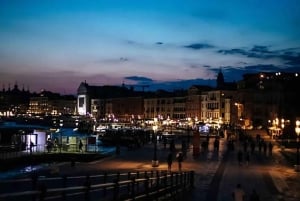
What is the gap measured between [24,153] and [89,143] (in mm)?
22735

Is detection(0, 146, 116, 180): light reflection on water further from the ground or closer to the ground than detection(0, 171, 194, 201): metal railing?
closer to the ground

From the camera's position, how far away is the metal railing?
10.3 metres

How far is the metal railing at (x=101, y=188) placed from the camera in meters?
10.3

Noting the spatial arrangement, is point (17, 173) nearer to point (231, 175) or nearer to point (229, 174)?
point (229, 174)

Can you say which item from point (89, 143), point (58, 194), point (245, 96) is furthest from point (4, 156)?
point (245, 96)

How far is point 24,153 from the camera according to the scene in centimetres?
6400

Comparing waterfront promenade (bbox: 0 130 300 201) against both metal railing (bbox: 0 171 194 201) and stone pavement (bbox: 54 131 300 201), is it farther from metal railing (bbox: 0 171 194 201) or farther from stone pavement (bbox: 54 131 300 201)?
metal railing (bbox: 0 171 194 201)

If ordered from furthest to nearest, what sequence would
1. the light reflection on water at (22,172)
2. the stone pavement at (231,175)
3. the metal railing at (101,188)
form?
1. the light reflection on water at (22,172)
2. the stone pavement at (231,175)
3. the metal railing at (101,188)

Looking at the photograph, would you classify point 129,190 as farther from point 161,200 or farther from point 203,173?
point 203,173

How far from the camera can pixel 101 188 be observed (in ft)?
48.3

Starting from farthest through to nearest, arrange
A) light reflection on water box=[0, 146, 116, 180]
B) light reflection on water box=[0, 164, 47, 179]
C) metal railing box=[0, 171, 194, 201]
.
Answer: light reflection on water box=[0, 164, 47, 179] → light reflection on water box=[0, 146, 116, 180] → metal railing box=[0, 171, 194, 201]

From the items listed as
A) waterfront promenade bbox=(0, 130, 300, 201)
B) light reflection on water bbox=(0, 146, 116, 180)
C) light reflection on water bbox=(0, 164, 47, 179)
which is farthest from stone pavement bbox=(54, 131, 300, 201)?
light reflection on water bbox=(0, 164, 47, 179)

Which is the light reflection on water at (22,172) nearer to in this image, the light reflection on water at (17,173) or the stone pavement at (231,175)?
the light reflection on water at (17,173)

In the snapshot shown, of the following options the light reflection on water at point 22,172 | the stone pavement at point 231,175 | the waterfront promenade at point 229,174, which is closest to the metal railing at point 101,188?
the stone pavement at point 231,175
